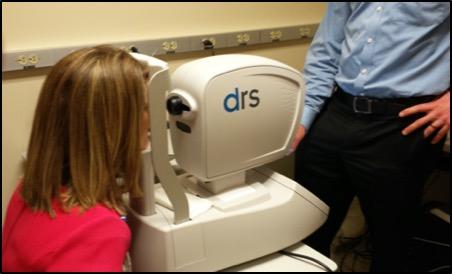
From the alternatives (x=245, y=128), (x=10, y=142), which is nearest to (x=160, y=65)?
(x=245, y=128)

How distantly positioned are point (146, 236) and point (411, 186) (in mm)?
828

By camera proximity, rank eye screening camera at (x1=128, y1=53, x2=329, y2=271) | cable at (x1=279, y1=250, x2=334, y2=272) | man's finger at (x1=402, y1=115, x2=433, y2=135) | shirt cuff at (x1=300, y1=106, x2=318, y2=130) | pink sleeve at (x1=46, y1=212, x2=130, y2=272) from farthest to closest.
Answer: shirt cuff at (x1=300, y1=106, x2=318, y2=130), man's finger at (x1=402, y1=115, x2=433, y2=135), cable at (x1=279, y1=250, x2=334, y2=272), eye screening camera at (x1=128, y1=53, x2=329, y2=271), pink sleeve at (x1=46, y1=212, x2=130, y2=272)

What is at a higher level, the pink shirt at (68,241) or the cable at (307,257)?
the pink shirt at (68,241)

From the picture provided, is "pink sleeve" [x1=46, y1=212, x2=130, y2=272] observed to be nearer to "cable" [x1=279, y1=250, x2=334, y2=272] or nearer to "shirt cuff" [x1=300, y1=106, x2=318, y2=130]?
"cable" [x1=279, y1=250, x2=334, y2=272]

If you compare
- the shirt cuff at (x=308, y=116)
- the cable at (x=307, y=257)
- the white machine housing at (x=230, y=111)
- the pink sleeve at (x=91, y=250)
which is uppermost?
the white machine housing at (x=230, y=111)

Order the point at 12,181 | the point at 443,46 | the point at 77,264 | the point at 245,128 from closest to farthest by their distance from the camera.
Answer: the point at 77,264 < the point at 245,128 < the point at 443,46 < the point at 12,181

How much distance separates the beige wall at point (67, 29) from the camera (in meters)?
1.25

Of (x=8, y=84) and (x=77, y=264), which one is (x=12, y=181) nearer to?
(x=8, y=84)

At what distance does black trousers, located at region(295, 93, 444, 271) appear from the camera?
4.12 feet

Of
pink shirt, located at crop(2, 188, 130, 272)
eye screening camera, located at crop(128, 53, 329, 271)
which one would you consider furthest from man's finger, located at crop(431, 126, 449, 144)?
pink shirt, located at crop(2, 188, 130, 272)

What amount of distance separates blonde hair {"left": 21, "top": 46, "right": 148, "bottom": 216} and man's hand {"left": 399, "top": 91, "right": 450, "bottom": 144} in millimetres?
800

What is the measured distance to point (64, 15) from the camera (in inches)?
50.9

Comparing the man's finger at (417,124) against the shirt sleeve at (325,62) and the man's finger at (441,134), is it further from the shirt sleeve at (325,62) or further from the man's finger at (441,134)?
the shirt sleeve at (325,62)

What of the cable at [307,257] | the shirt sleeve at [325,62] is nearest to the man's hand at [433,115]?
the shirt sleeve at [325,62]
